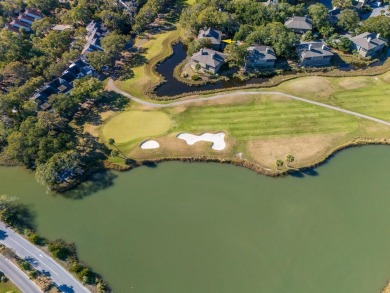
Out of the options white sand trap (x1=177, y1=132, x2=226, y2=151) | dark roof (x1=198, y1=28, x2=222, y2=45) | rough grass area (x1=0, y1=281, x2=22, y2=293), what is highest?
dark roof (x1=198, y1=28, x2=222, y2=45)

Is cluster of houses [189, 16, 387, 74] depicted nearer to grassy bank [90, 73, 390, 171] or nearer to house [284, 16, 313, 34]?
grassy bank [90, 73, 390, 171]

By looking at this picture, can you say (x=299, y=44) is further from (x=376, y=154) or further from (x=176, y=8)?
(x=176, y=8)

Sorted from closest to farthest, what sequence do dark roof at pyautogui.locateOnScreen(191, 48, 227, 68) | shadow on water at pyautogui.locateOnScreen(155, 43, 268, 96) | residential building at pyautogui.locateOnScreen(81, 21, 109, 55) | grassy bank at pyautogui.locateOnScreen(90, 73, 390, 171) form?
grassy bank at pyautogui.locateOnScreen(90, 73, 390, 171) < shadow on water at pyautogui.locateOnScreen(155, 43, 268, 96) < dark roof at pyautogui.locateOnScreen(191, 48, 227, 68) < residential building at pyautogui.locateOnScreen(81, 21, 109, 55)

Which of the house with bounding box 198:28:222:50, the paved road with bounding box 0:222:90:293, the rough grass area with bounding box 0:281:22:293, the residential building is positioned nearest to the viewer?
the rough grass area with bounding box 0:281:22:293

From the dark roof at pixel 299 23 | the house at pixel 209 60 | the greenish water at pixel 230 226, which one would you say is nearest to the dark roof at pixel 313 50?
the dark roof at pixel 299 23

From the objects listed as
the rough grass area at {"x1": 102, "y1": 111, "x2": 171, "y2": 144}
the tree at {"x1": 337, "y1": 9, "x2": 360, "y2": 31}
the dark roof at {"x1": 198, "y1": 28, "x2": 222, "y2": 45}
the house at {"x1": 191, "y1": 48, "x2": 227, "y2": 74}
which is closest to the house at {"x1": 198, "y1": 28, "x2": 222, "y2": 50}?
the dark roof at {"x1": 198, "y1": 28, "x2": 222, "y2": 45}

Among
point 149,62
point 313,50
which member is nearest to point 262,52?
point 313,50

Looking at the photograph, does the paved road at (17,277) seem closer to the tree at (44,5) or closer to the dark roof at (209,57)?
the dark roof at (209,57)

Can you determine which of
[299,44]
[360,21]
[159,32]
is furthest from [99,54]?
[360,21]
